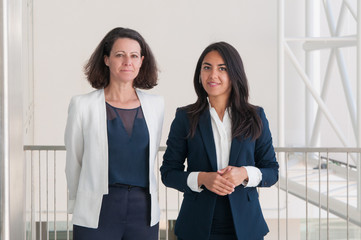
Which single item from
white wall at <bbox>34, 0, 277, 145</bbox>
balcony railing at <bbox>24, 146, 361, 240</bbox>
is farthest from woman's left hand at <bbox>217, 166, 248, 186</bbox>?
white wall at <bbox>34, 0, 277, 145</bbox>

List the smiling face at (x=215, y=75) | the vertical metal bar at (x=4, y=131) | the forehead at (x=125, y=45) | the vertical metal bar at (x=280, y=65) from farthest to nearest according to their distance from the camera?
1. the vertical metal bar at (x=280, y=65)
2. the forehead at (x=125, y=45)
3. the smiling face at (x=215, y=75)
4. the vertical metal bar at (x=4, y=131)

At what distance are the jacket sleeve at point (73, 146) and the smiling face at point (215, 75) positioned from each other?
563 millimetres

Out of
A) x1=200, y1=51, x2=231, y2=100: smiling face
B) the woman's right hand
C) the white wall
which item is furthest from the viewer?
the white wall

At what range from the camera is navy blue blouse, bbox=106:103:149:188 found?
86.6 inches

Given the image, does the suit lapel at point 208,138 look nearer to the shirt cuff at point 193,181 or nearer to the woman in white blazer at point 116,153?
the shirt cuff at point 193,181

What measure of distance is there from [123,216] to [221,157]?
1.53 ft

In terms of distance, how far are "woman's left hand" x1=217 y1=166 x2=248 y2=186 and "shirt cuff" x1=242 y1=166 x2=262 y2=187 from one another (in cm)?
1

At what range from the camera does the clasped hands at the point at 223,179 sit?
6.14ft

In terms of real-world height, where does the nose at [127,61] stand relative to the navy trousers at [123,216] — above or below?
above

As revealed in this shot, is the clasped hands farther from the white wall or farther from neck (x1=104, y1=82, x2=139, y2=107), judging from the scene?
the white wall

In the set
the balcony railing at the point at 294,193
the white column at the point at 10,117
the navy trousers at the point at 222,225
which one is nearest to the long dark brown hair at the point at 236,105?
the navy trousers at the point at 222,225

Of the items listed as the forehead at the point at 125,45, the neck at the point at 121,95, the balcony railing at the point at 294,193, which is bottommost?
the balcony railing at the point at 294,193

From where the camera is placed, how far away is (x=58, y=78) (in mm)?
8977

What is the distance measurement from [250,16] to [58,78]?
3181 mm
